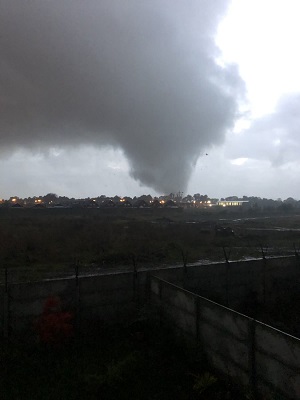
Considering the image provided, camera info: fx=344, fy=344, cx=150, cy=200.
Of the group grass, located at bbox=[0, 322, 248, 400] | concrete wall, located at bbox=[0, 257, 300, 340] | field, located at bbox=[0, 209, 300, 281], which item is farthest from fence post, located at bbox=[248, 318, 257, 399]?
field, located at bbox=[0, 209, 300, 281]

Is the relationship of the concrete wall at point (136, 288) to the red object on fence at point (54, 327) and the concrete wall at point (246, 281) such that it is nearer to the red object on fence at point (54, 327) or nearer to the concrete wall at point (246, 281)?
the concrete wall at point (246, 281)

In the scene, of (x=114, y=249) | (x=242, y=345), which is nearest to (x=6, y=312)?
(x=242, y=345)

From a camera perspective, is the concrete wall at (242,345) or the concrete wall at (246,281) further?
the concrete wall at (246,281)

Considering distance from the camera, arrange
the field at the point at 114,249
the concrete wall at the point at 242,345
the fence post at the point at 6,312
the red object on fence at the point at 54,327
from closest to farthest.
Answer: the concrete wall at the point at 242,345 → the red object on fence at the point at 54,327 → the fence post at the point at 6,312 → the field at the point at 114,249

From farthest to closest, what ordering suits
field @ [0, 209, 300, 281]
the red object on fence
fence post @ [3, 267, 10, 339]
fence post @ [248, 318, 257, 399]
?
field @ [0, 209, 300, 281]
fence post @ [3, 267, 10, 339]
the red object on fence
fence post @ [248, 318, 257, 399]

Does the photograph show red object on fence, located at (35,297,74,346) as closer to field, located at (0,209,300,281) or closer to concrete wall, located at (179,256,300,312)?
concrete wall, located at (179,256,300,312)

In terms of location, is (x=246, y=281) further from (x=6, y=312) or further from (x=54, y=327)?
(x=6, y=312)

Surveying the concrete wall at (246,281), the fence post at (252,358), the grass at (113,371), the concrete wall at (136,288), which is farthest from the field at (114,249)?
the fence post at (252,358)

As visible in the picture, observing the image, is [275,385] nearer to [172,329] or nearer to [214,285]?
[172,329]
